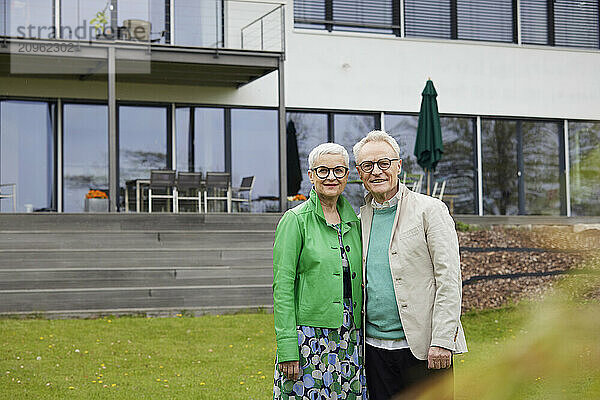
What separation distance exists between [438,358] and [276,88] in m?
14.0

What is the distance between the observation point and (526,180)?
1772cm

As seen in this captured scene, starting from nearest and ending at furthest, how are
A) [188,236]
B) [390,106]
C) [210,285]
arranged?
[210,285] < [188,236] < [390,106]

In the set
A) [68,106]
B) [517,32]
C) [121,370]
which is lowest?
[121,370]

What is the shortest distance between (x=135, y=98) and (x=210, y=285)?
678cm

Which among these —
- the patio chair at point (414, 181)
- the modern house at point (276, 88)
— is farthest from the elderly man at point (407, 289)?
the patio chair at point (414, 181)

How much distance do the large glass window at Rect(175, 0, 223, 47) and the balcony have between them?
0.02m

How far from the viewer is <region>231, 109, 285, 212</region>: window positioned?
1591 cm

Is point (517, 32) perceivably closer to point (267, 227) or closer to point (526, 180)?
point (526, 180)

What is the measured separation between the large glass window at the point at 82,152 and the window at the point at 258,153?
2.66 meters

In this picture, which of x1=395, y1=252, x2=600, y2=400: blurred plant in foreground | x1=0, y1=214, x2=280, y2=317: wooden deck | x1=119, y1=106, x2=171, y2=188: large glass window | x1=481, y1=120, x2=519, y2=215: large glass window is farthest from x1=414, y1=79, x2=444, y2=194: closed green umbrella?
x1=395, y1=252, x2=600, y2=400: blurred plant in foreground

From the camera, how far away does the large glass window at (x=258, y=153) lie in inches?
626

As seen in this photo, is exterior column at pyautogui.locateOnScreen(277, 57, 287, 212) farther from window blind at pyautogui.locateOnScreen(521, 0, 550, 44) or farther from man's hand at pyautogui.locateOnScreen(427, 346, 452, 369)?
man's hand at pyautogui.locateOnScreen(427, 346, 452, 369)

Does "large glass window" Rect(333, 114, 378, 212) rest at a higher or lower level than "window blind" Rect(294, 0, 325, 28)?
lower

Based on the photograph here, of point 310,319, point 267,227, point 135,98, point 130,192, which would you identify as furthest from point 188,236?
point 310,319
